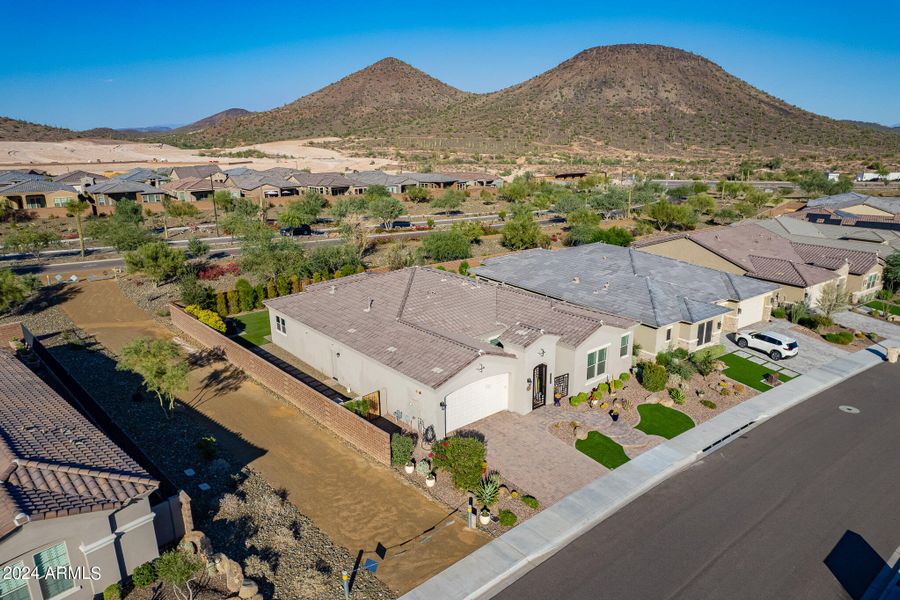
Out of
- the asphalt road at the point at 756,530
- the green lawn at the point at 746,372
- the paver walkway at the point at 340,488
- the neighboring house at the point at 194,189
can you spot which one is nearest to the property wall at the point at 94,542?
the paver walkway at the point at 340,488

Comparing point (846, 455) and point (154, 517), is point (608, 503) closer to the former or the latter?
point (846, 455)

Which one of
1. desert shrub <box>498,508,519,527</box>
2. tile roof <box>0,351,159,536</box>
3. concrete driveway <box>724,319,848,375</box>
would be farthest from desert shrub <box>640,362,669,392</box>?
tile roof <box>0,351,159,536</box>

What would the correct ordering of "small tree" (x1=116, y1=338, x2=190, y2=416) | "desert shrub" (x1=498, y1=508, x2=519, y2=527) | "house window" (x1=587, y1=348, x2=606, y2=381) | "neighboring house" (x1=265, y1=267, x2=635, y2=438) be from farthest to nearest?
1. "house window" (x1=587, y1=348, x2=606, y2=381)
2. "neighboring house" (x1=265, y1=267, x2=635, y2=438)
3. "small tree" (x1=116, y1=338, x2=190, y2=416)
4. "desert shrub" (x1=498, y1=508, x2=519, y2=527)

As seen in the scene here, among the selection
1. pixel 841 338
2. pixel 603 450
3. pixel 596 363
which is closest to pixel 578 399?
pixel 596 363

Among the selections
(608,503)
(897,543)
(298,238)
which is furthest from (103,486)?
(298,238)

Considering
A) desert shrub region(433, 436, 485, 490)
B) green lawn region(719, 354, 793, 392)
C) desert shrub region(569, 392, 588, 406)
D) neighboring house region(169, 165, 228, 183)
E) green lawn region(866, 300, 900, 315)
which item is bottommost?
green lawn region(719, 354, 793, 392)

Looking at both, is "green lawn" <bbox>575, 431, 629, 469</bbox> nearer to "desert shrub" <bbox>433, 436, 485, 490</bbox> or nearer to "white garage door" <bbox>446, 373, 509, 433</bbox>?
"white garage door" <bbox>446, 373, 509, 433</bbox>
